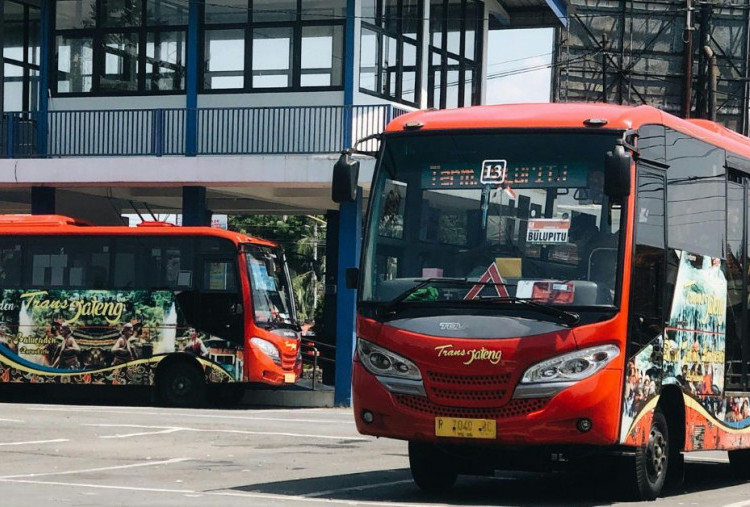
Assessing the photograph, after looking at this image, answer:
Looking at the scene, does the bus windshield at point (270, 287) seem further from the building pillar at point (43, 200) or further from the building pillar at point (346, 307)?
the building pillar at point (43, 200)

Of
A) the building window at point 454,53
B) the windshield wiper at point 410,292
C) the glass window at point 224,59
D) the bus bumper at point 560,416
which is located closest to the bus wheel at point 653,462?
the bus bumper at point 560,416

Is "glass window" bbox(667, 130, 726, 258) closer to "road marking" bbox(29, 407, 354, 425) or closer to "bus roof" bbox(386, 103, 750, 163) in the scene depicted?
"bus roof" bbox(386, 103, 750, 163)

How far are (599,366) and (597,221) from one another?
3.98 ft

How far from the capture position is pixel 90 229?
29.4 metres

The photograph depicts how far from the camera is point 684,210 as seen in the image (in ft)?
45.3

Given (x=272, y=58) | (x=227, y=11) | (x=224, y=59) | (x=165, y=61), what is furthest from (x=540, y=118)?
(x=165, y=61)

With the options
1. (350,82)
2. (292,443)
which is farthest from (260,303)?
(292,443)

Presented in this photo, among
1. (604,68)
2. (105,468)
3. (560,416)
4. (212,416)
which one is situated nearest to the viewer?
(560,416)

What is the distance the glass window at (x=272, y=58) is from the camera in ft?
103

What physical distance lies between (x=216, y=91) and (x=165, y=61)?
4.62ft

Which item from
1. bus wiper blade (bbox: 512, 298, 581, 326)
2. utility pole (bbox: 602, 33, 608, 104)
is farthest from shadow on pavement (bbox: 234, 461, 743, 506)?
utility pole (bbox: 602, 33, 608, 104)

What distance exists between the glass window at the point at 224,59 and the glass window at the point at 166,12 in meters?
0.74

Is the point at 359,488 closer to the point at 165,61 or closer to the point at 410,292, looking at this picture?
the point at 410,292

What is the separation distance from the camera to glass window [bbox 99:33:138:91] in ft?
108
